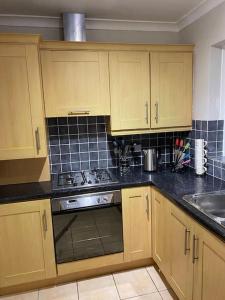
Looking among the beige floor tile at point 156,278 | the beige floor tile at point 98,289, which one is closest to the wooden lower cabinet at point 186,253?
the beige floor tile at point 156,278

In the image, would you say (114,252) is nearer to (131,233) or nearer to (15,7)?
(131,233)

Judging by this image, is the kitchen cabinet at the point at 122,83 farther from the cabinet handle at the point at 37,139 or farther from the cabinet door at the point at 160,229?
the cabinet door at the point at 160,229

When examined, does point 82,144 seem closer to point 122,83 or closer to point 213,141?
point 122,83

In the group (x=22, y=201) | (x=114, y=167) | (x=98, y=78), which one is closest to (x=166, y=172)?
(x=114, y=167)

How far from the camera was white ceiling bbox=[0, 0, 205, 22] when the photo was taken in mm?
1815

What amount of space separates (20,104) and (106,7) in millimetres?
1043

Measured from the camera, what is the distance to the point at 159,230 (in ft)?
6.38

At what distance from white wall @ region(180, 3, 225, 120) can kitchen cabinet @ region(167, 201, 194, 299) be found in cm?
97

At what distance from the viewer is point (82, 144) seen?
7.71 feet

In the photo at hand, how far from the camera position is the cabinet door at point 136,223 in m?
2.01

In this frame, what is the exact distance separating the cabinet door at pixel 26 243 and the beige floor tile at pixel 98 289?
1.00 feet

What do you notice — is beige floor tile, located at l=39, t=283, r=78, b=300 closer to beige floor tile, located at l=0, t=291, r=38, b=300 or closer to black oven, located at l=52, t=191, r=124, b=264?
beige floor tile, located at l=0, t=291, r=38, b=300

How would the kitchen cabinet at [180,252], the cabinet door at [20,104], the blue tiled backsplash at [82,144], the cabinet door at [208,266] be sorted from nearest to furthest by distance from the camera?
the cabinet door at [208,266]
the kitchen cabinet at [180,252]
the cabinet door at [20,104]
the blue tiled backsplash at [82,144]

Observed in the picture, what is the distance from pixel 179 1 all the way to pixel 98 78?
0.87 meters
